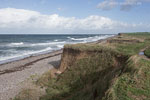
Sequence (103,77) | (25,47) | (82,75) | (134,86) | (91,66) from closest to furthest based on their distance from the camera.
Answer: (134,86)
(103,77)
(82,75)
(91,66)
(25,47)

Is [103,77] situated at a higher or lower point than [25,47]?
higher

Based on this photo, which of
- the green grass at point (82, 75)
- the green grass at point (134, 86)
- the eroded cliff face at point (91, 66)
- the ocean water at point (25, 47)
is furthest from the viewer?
the ocean water at point (25, 47)

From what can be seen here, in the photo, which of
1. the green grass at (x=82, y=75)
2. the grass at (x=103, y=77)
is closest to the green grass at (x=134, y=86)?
the grass at (x=103, y=77)

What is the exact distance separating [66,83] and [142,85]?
9.82 metres

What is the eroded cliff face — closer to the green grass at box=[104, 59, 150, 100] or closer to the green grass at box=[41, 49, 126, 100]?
the green grass at box=[41, 49, 126, 100]

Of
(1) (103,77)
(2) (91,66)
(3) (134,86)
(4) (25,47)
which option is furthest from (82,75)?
(4) (25,47)

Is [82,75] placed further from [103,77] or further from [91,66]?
[103,77]

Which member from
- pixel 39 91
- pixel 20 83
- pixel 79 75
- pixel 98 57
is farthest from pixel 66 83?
pixel 20 83

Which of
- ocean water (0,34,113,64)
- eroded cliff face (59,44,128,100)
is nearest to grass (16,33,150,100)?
eroded cliff face (59,44,128,100)

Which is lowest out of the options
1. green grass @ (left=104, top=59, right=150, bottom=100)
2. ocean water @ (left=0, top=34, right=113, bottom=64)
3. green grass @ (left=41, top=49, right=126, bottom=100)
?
ocean water @ (left=0, top=34, right=113, bottom=64)

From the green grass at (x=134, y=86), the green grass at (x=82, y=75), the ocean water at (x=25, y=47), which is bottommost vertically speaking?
the ocean water at (x=25, y=47)

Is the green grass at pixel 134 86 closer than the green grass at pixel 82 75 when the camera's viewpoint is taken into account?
Yes

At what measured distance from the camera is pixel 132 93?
21.5 ft

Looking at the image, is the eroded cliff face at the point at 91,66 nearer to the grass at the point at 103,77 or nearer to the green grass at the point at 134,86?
the grass at the point at 103,77
